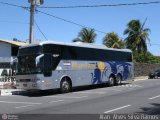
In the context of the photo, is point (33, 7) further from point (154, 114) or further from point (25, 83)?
point (154, 114)

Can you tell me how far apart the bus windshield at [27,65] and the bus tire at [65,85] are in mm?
2537

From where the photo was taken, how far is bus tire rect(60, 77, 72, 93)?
25.3m

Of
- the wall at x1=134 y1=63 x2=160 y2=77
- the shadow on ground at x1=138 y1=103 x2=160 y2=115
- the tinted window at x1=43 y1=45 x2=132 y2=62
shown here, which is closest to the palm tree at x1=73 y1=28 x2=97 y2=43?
the wall at x1=134 y1=63 x2=160 y2=77

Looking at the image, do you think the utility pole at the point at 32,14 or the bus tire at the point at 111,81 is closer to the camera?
the utility pole at the point at 32,14

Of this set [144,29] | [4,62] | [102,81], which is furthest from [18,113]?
[144,29]

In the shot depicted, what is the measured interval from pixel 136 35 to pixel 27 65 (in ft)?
151

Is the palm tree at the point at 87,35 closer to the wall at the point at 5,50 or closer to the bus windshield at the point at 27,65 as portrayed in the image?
the wall at the point at 5,50

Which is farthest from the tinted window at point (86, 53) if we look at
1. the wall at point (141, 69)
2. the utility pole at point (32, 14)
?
the wall at point (141, 69)

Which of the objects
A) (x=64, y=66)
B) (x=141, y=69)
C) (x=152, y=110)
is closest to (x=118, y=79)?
(x=64, y=66)

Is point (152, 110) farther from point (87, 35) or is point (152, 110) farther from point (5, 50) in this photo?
point (87, 35)

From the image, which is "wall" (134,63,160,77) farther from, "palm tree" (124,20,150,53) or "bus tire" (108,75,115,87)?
"bus tire" (108,75,115,87)

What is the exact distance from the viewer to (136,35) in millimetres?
67688

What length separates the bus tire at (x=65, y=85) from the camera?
83.1ft

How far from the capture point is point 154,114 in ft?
45.8
